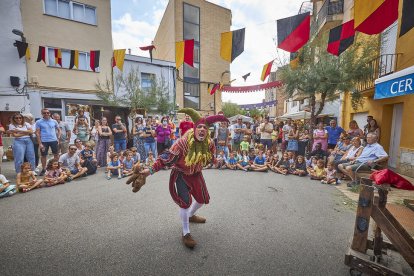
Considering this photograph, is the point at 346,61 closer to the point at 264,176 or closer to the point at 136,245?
the point at 264,176

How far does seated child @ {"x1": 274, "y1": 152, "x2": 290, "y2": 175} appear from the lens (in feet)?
22.7

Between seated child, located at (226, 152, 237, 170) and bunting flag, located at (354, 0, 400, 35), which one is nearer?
bunting flag, located at (354, 0, 400, 35)

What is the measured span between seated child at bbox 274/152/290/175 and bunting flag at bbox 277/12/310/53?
3582 mm

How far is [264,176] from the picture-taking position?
6.56 metres

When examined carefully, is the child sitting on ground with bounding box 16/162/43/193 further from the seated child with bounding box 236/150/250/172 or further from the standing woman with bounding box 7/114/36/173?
the seated child with bounding box 236/150/250/172

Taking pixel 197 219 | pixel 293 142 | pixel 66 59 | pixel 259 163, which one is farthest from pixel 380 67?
pixel 66 59

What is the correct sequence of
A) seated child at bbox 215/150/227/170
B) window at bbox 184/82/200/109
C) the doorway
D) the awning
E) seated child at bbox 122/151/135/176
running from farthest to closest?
window at bbox 184/82/200/109
seated child at bbox 215/150/227/170
the doorway
seated child at bbox 122/151/135/176
the awning

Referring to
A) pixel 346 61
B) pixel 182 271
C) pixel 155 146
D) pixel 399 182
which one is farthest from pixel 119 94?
pixel 399 182

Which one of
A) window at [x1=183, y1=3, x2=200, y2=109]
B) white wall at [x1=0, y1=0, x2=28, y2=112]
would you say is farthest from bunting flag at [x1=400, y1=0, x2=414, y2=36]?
window at [x1=183, y1=3, x2=200, y2=109]

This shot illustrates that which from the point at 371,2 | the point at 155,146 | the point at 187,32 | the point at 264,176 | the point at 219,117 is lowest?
the point at 264,176

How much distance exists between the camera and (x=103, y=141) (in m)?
7.33

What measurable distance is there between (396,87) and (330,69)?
513cm

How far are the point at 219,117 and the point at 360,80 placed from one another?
27.9 feet

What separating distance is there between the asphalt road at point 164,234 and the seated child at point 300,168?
169 cm
